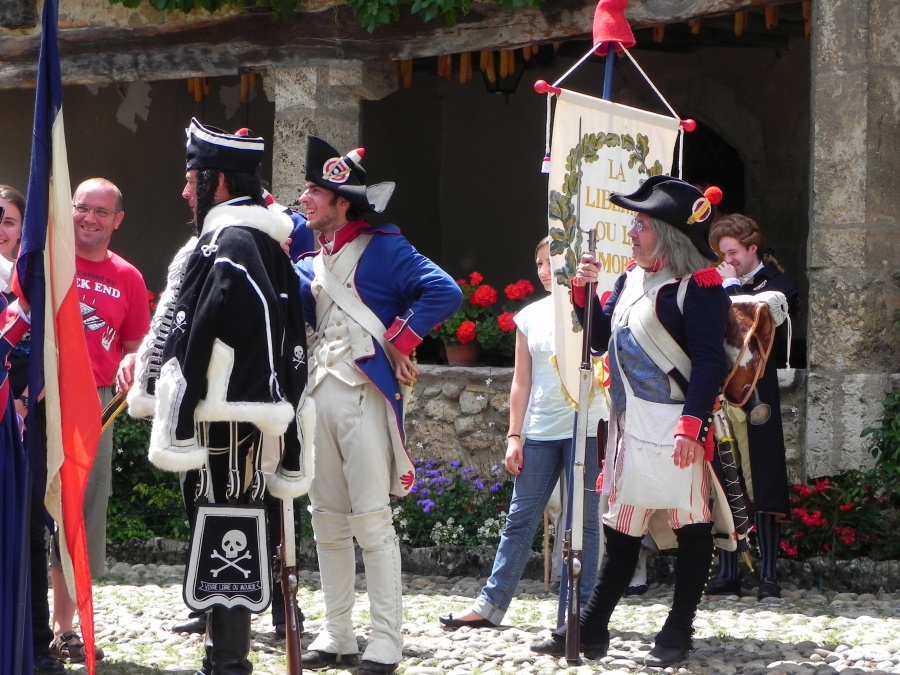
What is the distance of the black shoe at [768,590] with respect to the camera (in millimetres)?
6086

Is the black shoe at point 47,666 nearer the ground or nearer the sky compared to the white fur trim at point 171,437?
nearer the ground

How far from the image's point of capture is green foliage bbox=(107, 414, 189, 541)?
24.9 ft

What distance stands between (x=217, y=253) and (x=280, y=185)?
418 cm

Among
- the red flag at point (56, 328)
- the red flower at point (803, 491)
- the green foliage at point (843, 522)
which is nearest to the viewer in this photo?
the red flag at point (56, 328)

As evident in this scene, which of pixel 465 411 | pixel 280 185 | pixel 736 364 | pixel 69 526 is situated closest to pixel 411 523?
pixel 465 411

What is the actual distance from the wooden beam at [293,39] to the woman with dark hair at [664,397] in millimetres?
2843

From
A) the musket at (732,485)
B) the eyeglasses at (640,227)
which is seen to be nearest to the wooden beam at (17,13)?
the eyeglasses at (640,227)

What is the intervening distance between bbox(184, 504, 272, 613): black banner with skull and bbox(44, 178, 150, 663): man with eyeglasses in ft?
3.27

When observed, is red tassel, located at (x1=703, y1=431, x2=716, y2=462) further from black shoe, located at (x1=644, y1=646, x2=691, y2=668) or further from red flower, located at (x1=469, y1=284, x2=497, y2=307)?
red flower, located at (x1=469, y1=284, x2=497, y2=307)

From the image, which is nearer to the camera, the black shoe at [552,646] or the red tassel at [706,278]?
the red tassel at [706,278]

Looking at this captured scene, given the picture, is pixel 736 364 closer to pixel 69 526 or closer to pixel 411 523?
pixel 69 526

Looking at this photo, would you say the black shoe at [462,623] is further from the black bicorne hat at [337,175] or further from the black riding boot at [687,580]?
the black bicorne hat at [337,175]

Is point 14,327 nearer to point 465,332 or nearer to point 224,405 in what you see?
point 224,405

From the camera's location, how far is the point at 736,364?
4566mm
